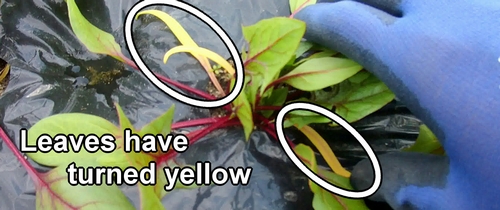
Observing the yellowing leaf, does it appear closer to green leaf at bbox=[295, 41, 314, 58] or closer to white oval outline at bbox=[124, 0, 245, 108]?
white oval outline at bbox=[124, 0, 245, 108]

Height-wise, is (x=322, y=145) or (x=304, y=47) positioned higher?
(x=304, y=47)

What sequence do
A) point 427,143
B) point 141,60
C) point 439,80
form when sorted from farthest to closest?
point 141,60 < point 427,143 < point 439,80

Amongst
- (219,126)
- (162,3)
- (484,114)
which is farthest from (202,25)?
(484,114)

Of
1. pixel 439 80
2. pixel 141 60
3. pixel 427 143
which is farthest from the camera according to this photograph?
pixel 141 60

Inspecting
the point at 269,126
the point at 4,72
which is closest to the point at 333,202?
the point at 269,126

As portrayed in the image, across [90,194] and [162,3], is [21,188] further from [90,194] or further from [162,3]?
[162,3]

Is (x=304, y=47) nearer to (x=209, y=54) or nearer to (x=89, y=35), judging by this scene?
(x=209, y=54)

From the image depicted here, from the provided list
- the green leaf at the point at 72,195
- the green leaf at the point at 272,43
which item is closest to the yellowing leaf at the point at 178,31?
the green leaf at the point at 272,43
